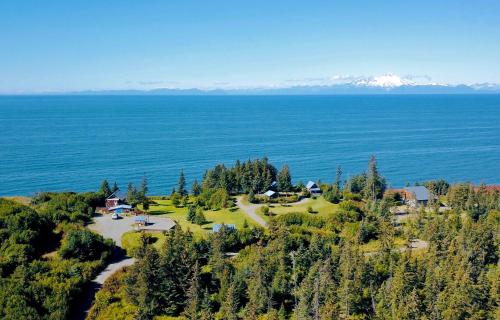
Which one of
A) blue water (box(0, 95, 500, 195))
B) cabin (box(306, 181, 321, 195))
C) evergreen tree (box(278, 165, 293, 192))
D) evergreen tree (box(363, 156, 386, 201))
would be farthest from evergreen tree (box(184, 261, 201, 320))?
blue water (box(0, 95, 500, 195))

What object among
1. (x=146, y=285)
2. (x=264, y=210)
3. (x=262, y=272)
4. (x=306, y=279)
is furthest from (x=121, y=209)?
(x=306, y=279)

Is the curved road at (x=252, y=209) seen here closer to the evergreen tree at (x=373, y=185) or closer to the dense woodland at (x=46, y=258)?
the evergreen tree at (x=373, y=185)

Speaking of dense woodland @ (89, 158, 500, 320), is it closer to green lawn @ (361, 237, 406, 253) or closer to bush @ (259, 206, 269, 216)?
green lawn @ (361, 237, 406, 253)

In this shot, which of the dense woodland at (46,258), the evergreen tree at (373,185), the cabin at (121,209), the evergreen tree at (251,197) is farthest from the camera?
the evergreen tree at (373,185)

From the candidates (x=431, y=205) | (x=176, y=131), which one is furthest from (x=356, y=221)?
(x=176, y=131)

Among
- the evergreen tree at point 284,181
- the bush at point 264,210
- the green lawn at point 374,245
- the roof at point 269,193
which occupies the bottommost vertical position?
the green lawn at point 374,245

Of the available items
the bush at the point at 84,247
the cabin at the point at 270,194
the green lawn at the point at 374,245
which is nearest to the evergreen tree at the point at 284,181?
the cabin at the point at 270,194
